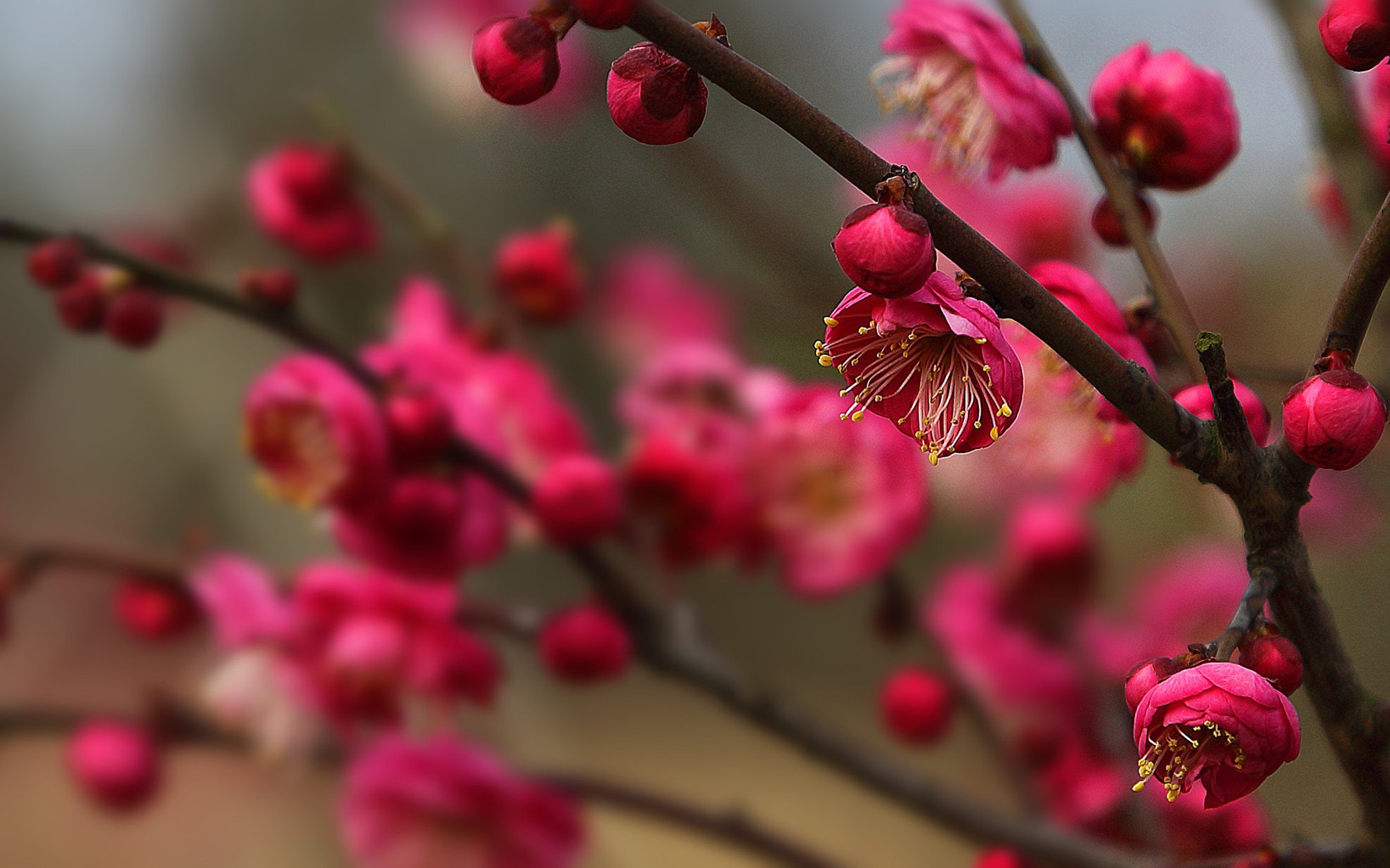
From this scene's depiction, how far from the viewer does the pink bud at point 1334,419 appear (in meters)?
0.22

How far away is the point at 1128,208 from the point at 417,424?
0.26 m

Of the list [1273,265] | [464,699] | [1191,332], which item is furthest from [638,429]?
[1273,265]

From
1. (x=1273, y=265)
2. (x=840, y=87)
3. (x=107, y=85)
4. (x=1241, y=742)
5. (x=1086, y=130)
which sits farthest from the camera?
(x=107, y=85)

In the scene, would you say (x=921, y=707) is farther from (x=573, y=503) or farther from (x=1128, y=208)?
(x=1128, y=208)

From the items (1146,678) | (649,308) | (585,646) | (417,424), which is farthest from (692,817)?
(649,308)

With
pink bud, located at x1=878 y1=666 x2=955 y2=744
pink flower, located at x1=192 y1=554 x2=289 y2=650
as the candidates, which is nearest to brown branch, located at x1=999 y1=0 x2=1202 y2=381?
pink bud, located at x1=878 y1=666 x2=955 y2=744

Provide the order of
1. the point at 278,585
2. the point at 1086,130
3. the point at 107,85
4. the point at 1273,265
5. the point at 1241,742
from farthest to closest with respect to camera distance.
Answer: the point at 107,85
the point at 1273,265
the point at 278,585
the point at 1086,130
the point at 1241,742

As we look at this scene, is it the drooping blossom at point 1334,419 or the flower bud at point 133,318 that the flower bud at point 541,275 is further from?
the drooping blossom at point 1334,419

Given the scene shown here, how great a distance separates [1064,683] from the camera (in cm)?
61

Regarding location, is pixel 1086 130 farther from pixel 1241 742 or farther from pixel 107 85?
pixel 107 85

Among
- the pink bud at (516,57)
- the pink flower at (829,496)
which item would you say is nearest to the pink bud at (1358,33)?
the pink bud at (516,57)

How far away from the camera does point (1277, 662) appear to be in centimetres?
22

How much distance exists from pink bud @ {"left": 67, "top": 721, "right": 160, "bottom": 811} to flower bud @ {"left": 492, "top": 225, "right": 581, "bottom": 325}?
315 mm

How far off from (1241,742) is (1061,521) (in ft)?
1.45
